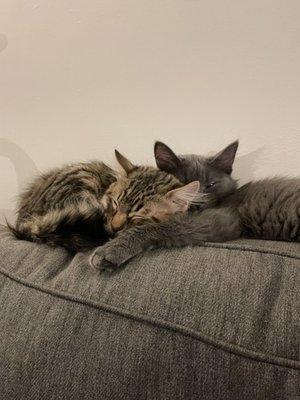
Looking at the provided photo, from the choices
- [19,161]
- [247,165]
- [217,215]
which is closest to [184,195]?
[217,215]

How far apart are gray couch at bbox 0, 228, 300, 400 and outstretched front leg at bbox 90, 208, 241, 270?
0.11 ft

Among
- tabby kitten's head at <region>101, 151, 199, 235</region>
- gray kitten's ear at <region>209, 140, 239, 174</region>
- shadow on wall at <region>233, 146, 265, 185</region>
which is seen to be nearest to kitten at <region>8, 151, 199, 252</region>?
tabby kitten's head at <region>101, 151, 199, 235</region>

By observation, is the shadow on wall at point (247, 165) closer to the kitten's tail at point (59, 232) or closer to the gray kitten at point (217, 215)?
the gray kitten at point (217, 215)

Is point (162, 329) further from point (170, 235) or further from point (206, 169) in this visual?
point (206, 169)

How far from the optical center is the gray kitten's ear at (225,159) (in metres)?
1.00

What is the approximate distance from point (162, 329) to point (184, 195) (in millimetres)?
418

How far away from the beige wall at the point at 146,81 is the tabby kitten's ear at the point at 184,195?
300 millimetres

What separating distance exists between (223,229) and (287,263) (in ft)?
0.73

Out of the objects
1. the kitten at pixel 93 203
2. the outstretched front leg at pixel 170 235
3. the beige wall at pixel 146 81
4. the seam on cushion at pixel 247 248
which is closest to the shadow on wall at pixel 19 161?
the beige wall at pixel 146 81

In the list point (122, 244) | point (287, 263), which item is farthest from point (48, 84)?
point (287, 263)

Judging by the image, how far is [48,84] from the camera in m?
1.25

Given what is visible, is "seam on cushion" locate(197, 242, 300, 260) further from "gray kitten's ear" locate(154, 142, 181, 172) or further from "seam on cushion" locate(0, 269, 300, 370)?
"gray kitten's ear" locate(154, 142, 181, 172)

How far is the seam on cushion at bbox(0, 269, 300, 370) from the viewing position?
47 cm

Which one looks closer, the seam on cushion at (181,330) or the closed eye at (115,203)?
the seam on cushion at (181,330)
